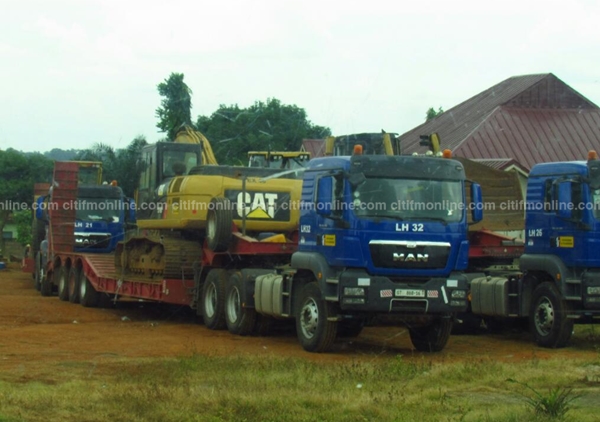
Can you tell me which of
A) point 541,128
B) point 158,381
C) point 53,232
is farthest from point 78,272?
point 541,128

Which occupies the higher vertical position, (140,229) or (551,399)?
(140,229)

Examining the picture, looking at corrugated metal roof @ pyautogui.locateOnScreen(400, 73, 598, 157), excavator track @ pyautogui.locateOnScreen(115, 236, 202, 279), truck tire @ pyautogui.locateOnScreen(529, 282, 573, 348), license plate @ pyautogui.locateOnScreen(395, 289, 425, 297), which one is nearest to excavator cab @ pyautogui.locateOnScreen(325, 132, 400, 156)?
excavator track @ pyautogui.locateOnScreen(115, 236, 202, 279)

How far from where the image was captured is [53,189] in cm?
2833

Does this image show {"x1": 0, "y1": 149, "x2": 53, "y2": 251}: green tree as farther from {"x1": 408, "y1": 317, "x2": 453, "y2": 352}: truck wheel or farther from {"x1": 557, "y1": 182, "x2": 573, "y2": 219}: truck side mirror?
{"x1": 557, "y1": 182, "x2": 573, "y2": 219}: truck side mirror

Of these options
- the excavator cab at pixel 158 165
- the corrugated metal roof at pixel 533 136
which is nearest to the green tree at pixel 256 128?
the corrugated metal roof at pixel 533 136

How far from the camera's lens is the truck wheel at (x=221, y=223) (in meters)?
19.2

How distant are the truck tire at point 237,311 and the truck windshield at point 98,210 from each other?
11599mm

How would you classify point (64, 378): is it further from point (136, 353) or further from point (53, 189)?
point (53, 189)

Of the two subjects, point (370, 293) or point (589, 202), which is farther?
point (589, 202)

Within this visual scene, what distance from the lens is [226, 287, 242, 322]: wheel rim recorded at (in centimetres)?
1903

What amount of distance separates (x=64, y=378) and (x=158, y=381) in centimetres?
118

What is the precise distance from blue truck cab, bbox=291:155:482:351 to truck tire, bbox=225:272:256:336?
3.08 meters

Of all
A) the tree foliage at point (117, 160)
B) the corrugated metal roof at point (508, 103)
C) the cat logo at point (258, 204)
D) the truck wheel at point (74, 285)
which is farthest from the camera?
the corrugated metal roof at point (508, 103)

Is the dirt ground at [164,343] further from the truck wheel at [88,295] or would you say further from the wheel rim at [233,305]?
the truck wheel at [88,295]
